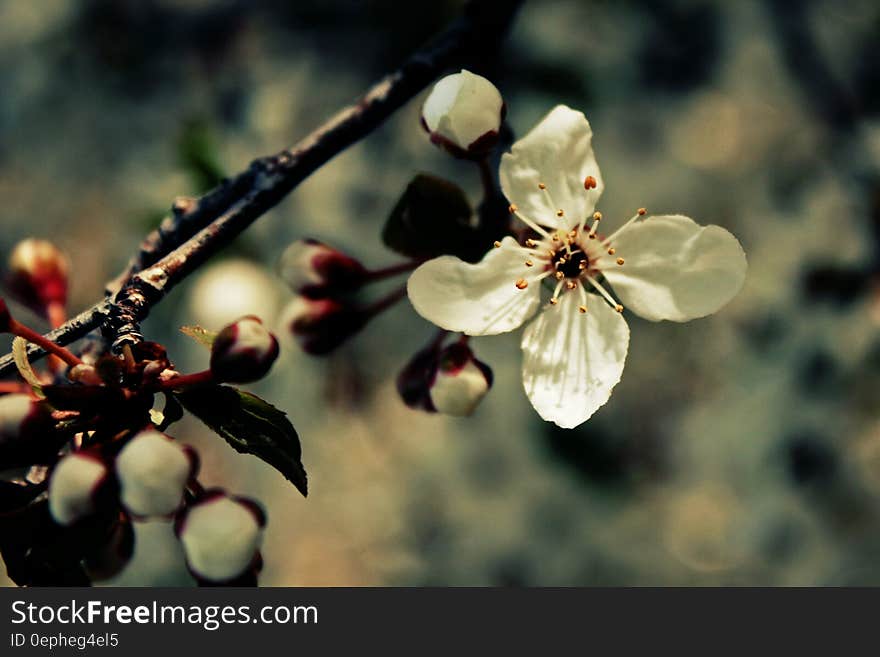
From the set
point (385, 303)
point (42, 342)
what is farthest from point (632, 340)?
point (42, 342)

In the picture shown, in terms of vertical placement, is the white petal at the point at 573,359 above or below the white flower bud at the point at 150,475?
above

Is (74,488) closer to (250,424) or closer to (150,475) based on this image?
(150,475)

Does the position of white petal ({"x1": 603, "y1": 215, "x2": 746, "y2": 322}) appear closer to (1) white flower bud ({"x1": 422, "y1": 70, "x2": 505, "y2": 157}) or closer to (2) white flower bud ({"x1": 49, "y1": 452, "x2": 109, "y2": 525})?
(1) white flower bud ({"x1": 422, "y1": 70, "x2": 505, "y2": 157})

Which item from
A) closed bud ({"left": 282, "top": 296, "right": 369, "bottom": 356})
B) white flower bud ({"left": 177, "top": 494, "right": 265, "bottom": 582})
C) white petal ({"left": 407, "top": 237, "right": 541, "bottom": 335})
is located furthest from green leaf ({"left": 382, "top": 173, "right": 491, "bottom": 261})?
white flower bud ({"left": 177, "top": 494, "right": 265, "bottom": 582})

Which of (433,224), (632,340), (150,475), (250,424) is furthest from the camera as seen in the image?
(632,340)

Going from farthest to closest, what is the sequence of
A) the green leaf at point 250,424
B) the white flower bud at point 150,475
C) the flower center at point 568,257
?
the flower center at point 568,257 < the green leaf at point 250,424 < the white flower bud at point 150,475

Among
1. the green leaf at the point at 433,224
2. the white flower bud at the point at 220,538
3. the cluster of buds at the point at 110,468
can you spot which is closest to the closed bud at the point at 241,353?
the cluster of buds at the point at 110,468

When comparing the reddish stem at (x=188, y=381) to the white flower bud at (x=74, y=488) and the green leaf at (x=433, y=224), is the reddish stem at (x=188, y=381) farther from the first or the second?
the green leaf at (x=433, y=224)

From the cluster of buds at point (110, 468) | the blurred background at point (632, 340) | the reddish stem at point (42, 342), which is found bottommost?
the cluster of buds at point (110, 468)
